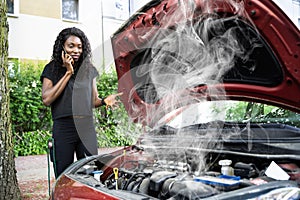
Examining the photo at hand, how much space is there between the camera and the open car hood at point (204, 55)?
2.00 m

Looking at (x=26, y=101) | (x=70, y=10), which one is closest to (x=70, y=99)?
(x=26, y=101)

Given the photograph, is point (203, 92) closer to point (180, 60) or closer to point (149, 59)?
point (180, 60)

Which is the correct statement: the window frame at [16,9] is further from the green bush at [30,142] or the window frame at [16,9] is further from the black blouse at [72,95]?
the black blouse at [72,95]

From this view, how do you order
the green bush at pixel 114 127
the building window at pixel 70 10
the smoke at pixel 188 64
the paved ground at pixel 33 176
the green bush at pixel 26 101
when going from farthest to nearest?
the building window at pixel 70 10, the green bush at pixel 26 101, the paved ground at pixel 33 176, the green bush at pixel 114 127, the smoke at pixel 188 64

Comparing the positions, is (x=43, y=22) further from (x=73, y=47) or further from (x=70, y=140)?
(x=70, y=140)

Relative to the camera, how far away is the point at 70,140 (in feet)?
11.0

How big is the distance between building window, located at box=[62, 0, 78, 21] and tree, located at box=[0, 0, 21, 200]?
9.52 metres

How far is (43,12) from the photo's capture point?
1259 cm

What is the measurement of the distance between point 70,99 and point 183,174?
1.58 meters

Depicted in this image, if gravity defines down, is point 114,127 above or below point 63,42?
below

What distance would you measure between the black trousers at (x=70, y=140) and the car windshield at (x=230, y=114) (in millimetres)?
803

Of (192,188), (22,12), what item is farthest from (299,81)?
(22,12)

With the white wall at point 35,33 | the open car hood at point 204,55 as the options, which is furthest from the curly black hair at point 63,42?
the white wall at point 35,33

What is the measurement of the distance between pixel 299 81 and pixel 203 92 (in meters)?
0.84
